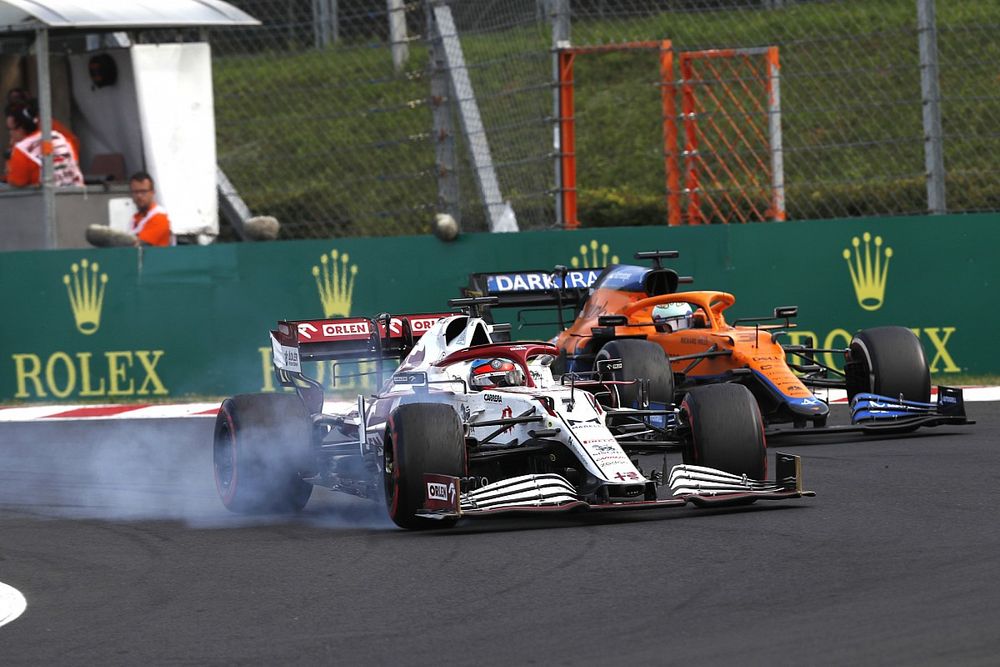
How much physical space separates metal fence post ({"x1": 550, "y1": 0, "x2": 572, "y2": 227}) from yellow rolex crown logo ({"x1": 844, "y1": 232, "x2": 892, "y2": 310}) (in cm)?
267

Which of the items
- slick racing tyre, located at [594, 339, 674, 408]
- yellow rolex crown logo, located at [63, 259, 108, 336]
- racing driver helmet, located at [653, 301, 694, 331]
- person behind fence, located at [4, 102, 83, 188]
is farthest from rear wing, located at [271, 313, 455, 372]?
person behind fence, located at [4, 102, 83, 188]

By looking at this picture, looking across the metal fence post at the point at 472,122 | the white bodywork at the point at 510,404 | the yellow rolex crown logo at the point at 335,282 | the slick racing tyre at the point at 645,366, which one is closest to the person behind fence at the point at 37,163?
the yellow rolex crown logo at the point at 335,282

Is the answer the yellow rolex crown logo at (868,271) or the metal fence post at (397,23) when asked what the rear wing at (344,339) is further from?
the metal fence post at (397,23)

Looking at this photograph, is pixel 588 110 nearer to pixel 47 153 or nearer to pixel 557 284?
pixel 47 153

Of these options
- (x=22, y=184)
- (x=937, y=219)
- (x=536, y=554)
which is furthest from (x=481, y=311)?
(x=22, y=184)

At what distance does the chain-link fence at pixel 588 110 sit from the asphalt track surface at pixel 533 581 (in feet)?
21.6

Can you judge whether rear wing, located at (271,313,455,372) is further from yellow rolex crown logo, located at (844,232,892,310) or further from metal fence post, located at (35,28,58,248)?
metal fence post, located at (35,28,58,248)

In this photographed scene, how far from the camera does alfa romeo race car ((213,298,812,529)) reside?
8641 millimetres

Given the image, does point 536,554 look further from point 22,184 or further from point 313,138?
point 313,138

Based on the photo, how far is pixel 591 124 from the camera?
24.6 meters

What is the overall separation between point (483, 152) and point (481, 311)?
22.7 ft

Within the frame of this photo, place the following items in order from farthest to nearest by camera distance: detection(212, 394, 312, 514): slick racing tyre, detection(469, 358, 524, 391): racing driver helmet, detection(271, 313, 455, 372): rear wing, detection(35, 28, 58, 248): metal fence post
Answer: detection(35, 28, 58, 248): metal fence post, detection(271, 313, 455, 372): rear wing, detection(212, 394, 312, 514): slick racing tyre, detection(469, 358, 524, 391): racing driver helmet

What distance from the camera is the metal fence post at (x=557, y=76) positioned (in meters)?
16.3

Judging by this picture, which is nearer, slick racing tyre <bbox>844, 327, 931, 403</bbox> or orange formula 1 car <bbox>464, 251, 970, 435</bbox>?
orange formula 1 car <bbox>464, 251, 970, 435</bbox>
